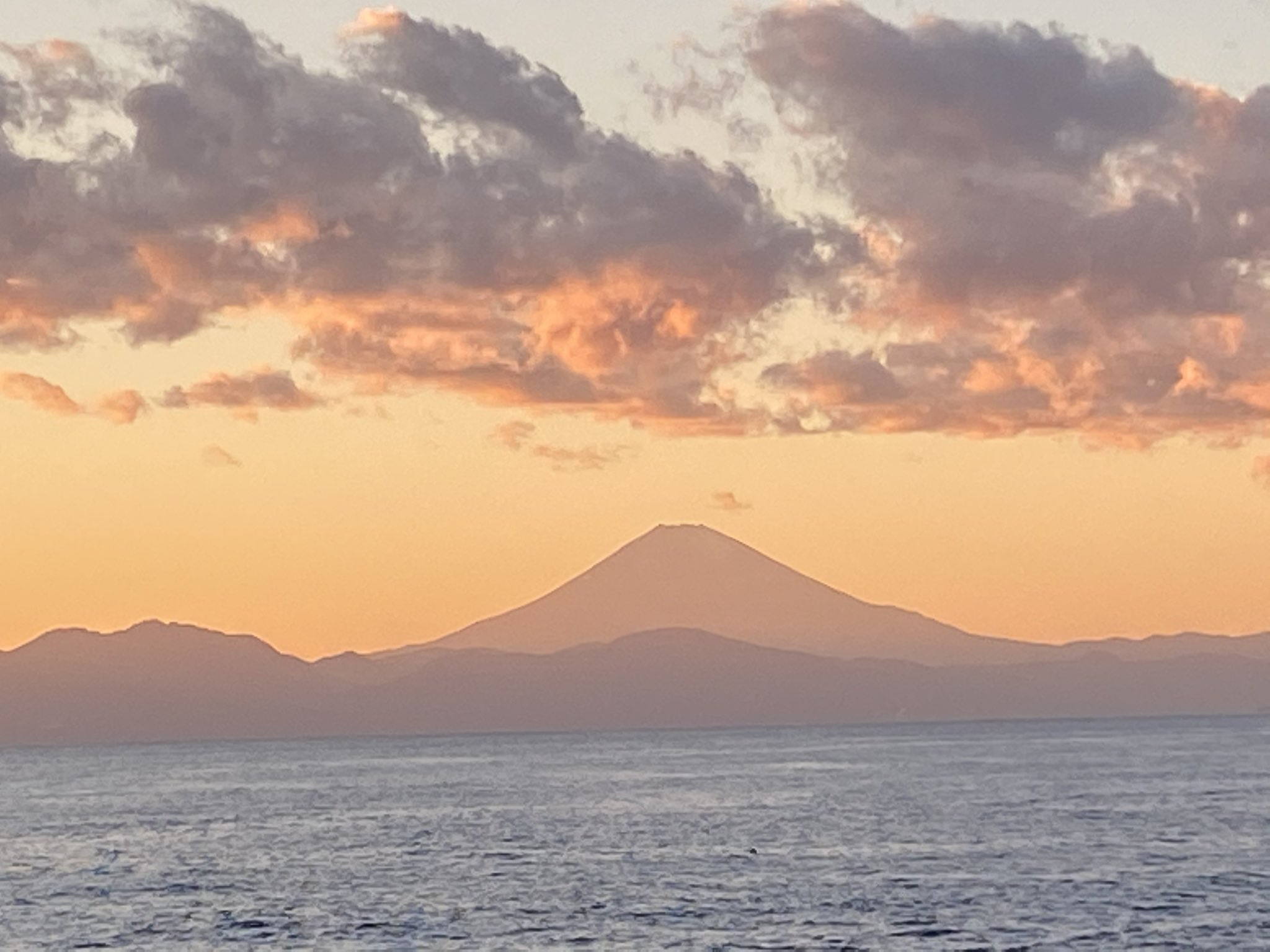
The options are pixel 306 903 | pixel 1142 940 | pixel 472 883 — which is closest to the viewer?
pixel 1142 940

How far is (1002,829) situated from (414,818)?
45378 mm

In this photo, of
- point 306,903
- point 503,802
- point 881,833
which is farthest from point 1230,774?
point 306,903

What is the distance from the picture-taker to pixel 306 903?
274ft

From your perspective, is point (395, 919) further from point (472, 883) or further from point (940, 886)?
point (940, 886)

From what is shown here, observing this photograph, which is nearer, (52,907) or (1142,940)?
(1142,940)

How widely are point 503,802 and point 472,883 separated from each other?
252 ft

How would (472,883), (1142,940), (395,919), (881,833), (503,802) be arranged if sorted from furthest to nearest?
1. (503,802)
2. (881,833)
3. (472,883)
4. (395,919)
5. (1142,940)

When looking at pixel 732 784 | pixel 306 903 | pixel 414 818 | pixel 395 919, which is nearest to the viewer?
pixel 395 919

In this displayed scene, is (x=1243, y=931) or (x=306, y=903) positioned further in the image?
(x=306, y=903)

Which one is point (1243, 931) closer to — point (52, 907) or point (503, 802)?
point (52, 907)

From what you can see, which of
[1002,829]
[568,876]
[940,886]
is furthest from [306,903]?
[1002,829]

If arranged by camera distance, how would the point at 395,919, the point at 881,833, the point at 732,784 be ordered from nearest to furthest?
1. the point at 395,919
2. the point at 881,833
3. the point at 732,784

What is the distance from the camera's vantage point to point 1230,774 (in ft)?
621

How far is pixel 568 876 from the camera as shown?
91.9 m
